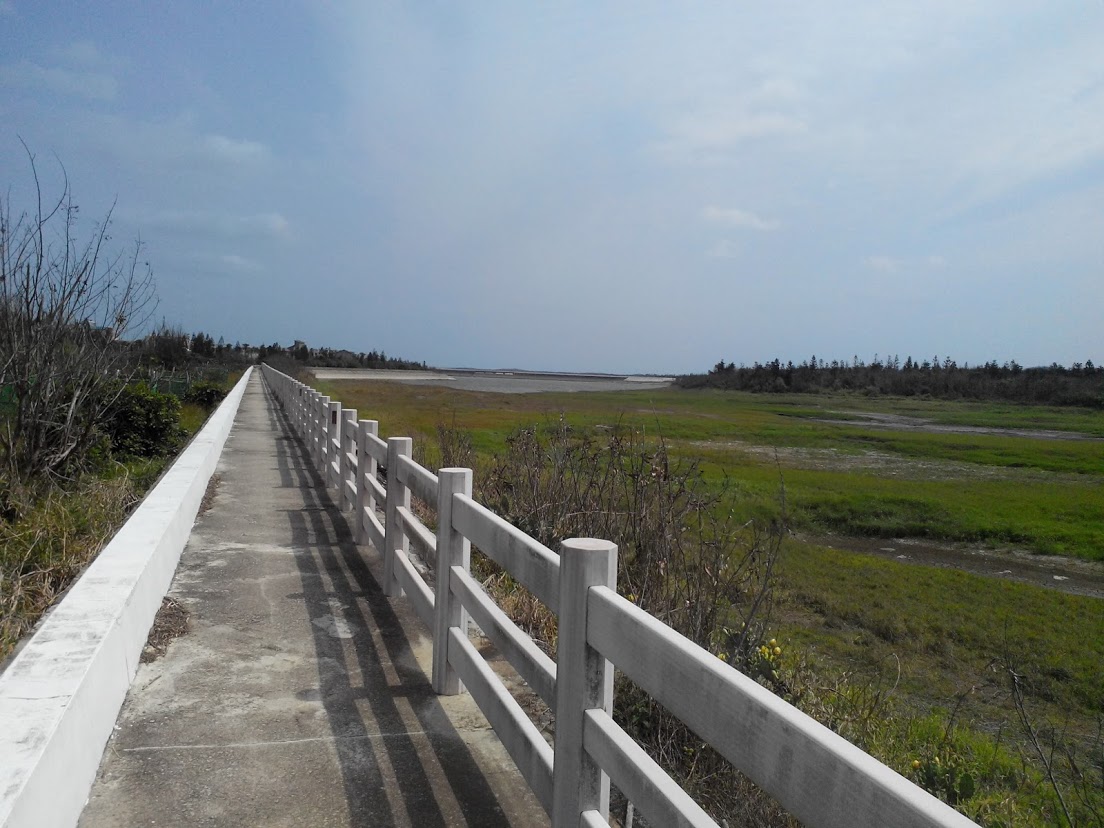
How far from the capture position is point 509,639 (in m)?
4.01

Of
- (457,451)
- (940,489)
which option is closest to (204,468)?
(457,451)

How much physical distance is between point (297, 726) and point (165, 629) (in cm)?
188

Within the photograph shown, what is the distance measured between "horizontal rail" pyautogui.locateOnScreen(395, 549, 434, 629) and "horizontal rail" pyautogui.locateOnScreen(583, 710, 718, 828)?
8.54ft

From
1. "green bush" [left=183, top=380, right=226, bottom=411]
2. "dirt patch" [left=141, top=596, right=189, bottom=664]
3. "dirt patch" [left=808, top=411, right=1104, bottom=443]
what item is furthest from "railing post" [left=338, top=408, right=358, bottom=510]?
"dirt patch" [left=808, top=411, right=1104, bottom=443]

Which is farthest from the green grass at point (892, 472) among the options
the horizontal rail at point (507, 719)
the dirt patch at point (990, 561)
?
the horizontal rail at point (507, 719)

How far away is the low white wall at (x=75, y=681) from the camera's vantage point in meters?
2.96

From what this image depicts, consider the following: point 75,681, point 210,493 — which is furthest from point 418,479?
point 210,493

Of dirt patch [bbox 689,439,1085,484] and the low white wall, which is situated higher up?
the low white wall

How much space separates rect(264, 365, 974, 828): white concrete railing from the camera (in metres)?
1.80

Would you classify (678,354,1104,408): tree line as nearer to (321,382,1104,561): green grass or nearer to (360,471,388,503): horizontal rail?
(321,382,1104,561): green grass

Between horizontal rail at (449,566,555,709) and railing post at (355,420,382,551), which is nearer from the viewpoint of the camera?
horizontal rail at (449,566,555,709)

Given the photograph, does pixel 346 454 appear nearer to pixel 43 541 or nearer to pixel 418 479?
pixel 43 541

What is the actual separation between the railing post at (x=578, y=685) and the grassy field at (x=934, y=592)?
2496 mm

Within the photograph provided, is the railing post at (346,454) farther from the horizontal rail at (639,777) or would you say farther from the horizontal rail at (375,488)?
the horizontal rail at (639,777)
